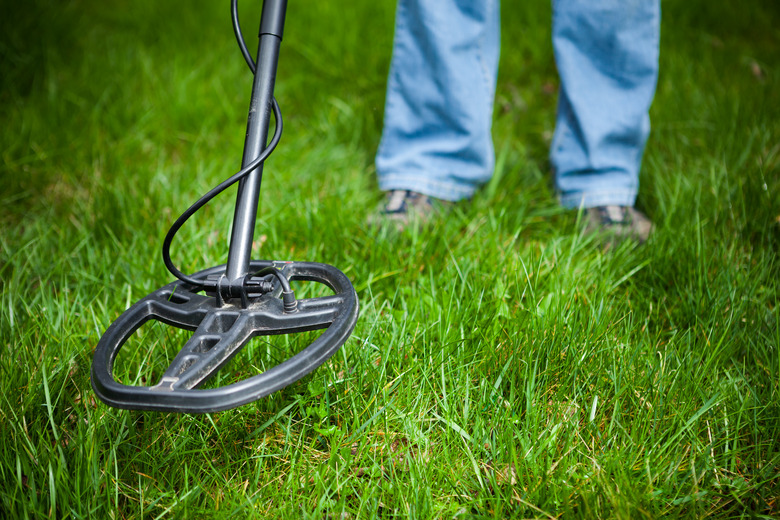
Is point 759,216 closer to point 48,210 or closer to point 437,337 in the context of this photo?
point 437,337

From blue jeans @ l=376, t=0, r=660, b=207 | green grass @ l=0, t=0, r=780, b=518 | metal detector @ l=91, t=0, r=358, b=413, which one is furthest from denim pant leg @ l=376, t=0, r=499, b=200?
metal detector @ l=91, t=0, r=358, b=413

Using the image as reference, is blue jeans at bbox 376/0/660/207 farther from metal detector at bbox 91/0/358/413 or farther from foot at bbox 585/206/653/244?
metal detector at bbox 91/0/358/413

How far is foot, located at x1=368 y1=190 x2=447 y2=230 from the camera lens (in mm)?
1512

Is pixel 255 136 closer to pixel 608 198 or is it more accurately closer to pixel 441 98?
pixel 441 98

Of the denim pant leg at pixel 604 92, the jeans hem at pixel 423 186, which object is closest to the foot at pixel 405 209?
the jeans hem at pixel 423 186

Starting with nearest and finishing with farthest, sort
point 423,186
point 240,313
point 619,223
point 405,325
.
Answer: point 240,313
point 405,325
point 619,223
point 423,186

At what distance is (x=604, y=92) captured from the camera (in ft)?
5.13

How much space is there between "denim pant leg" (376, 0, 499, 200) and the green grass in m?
0.13

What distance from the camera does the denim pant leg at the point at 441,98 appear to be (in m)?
1.51

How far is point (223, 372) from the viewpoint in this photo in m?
1.04

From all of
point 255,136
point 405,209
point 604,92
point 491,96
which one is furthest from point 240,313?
point 604,92

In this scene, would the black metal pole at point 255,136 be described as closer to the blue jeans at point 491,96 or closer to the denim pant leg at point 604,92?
the blue jeans at point 491,96

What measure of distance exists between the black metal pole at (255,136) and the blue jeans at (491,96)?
712mm

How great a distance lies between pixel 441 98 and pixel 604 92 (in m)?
0.48
